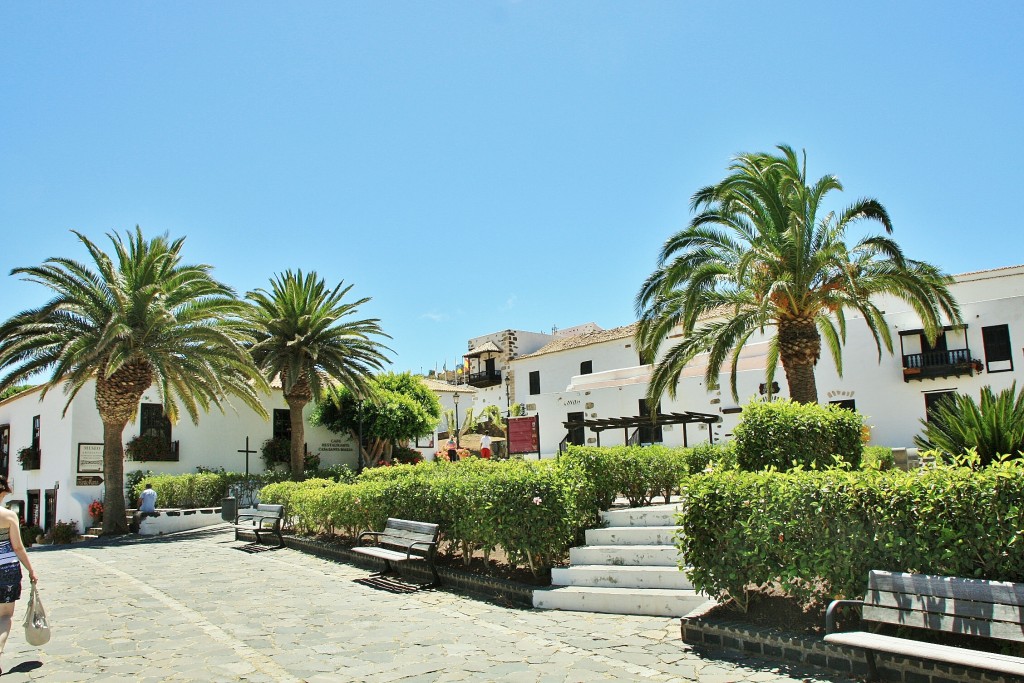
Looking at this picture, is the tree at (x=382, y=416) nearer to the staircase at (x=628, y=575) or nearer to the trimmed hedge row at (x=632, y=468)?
the trimmed hedge row at (x=632, y=468)

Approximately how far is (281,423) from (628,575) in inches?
968

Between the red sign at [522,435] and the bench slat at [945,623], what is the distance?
19283mm

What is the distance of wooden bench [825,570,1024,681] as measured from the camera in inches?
183

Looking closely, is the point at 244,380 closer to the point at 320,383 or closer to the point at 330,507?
the point at 320,383

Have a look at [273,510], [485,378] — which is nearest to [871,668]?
[273,510]

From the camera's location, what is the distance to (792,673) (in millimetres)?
5621

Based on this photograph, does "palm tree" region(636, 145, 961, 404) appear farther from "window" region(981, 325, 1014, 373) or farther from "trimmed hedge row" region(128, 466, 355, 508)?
"trimmed hedge row" region(128, 466, 355, 508)

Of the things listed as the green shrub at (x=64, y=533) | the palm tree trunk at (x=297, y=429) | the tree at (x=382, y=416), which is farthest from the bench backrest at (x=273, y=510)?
the tree at (x=382, y=416)

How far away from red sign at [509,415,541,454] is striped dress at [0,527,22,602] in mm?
18895

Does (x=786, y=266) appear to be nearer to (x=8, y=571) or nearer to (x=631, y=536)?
(x=631, y=536)

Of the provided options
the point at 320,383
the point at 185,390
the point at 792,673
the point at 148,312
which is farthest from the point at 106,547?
the point at 792,673

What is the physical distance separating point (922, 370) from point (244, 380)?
22053mm

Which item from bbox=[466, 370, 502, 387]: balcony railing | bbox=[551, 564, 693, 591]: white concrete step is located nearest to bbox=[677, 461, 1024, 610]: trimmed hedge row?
bbox=[551, 564, 693, 591]: white concrete step

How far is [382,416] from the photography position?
30.8 metres
